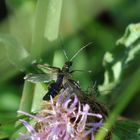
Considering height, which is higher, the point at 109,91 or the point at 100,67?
the point at 100,67

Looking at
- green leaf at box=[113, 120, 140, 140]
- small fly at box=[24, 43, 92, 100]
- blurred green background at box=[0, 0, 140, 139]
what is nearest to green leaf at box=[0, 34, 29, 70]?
small fly at box=[24, 43, 92, 100]

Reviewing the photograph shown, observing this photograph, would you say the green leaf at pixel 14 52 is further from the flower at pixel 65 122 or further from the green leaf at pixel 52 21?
the flower at pixel 65 122

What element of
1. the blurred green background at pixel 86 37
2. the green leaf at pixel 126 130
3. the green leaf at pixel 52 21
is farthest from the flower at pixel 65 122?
the blurred green background at pixel 86 37

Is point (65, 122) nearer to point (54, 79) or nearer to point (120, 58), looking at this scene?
point (54, 79)

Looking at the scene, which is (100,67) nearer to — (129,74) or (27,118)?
(129,74)

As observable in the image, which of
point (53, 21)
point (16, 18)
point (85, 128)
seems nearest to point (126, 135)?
point (85, 128)

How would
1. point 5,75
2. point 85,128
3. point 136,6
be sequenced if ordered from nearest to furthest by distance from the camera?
point 85,128 → point 5,75 → point 136,6

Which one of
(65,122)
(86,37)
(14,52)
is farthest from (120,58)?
(65,122)
